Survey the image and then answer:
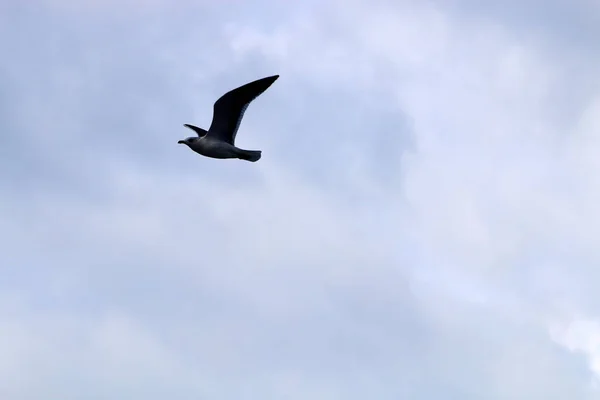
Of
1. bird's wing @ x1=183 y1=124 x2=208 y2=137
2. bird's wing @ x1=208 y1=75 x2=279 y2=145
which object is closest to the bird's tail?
bird's wing @ x1=208 y1=75 x2=279 y2=145

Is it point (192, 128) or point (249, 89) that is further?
point (192, 128)

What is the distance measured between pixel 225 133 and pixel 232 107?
69.4 inches

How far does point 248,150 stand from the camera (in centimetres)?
7450

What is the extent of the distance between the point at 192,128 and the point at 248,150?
5340 millimetres

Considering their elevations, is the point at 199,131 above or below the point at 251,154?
above

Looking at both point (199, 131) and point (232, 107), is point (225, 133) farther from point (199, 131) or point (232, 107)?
point (199, 131)

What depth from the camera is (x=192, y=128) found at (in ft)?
257

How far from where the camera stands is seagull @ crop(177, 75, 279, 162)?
73750 millimetres

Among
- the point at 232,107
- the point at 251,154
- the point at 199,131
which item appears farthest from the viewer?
the point at 199,131

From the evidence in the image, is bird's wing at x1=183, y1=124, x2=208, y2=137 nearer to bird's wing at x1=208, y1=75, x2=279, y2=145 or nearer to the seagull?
the seagull

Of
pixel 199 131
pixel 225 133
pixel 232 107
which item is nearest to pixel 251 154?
pixel 225 133

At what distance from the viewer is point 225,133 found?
75062 mm

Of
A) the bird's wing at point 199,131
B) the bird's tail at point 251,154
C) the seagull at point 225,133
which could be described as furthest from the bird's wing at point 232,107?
the bird's wing at point 199,131

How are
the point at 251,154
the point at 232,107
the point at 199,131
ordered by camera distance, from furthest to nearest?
the point at 199,131
the point at 251,154
the point at 232,107
